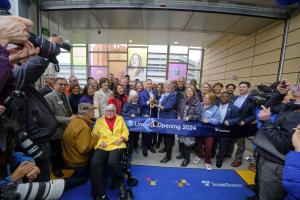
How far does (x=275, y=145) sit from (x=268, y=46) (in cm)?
385

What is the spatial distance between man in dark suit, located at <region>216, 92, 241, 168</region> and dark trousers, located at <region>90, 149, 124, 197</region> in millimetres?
1852

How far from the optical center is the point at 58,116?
264cm

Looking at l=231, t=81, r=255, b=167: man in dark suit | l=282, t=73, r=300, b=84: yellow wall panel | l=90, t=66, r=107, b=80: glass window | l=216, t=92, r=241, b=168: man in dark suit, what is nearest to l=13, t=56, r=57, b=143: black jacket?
l=216, t=92, r=241, b=168: man in dark suit

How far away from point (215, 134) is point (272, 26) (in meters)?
3.19

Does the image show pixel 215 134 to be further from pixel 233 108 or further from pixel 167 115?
pixel 167 115

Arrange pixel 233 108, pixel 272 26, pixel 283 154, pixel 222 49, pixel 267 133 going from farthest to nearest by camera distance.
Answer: pixel 222 49 → pixel 272 26 → pixel 233 108 → pixel 267 133 → pixel 283 154

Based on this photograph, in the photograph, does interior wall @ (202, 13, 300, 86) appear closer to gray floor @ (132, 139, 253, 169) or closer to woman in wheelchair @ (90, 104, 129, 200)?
gray floor @ (132, 139, 253, 169)

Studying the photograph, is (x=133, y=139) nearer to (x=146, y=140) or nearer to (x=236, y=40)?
(x=146, y=140)

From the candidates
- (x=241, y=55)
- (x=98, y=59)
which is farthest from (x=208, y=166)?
(x=98, y=59)

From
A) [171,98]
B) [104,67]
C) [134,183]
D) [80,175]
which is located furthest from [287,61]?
[104,67]

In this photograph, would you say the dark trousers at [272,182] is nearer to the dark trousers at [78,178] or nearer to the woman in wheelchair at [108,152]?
the woman in wheelchair at [108,152]

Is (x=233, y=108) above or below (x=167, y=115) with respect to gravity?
above

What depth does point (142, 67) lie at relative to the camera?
30.6 feet

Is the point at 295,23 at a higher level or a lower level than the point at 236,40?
lower
